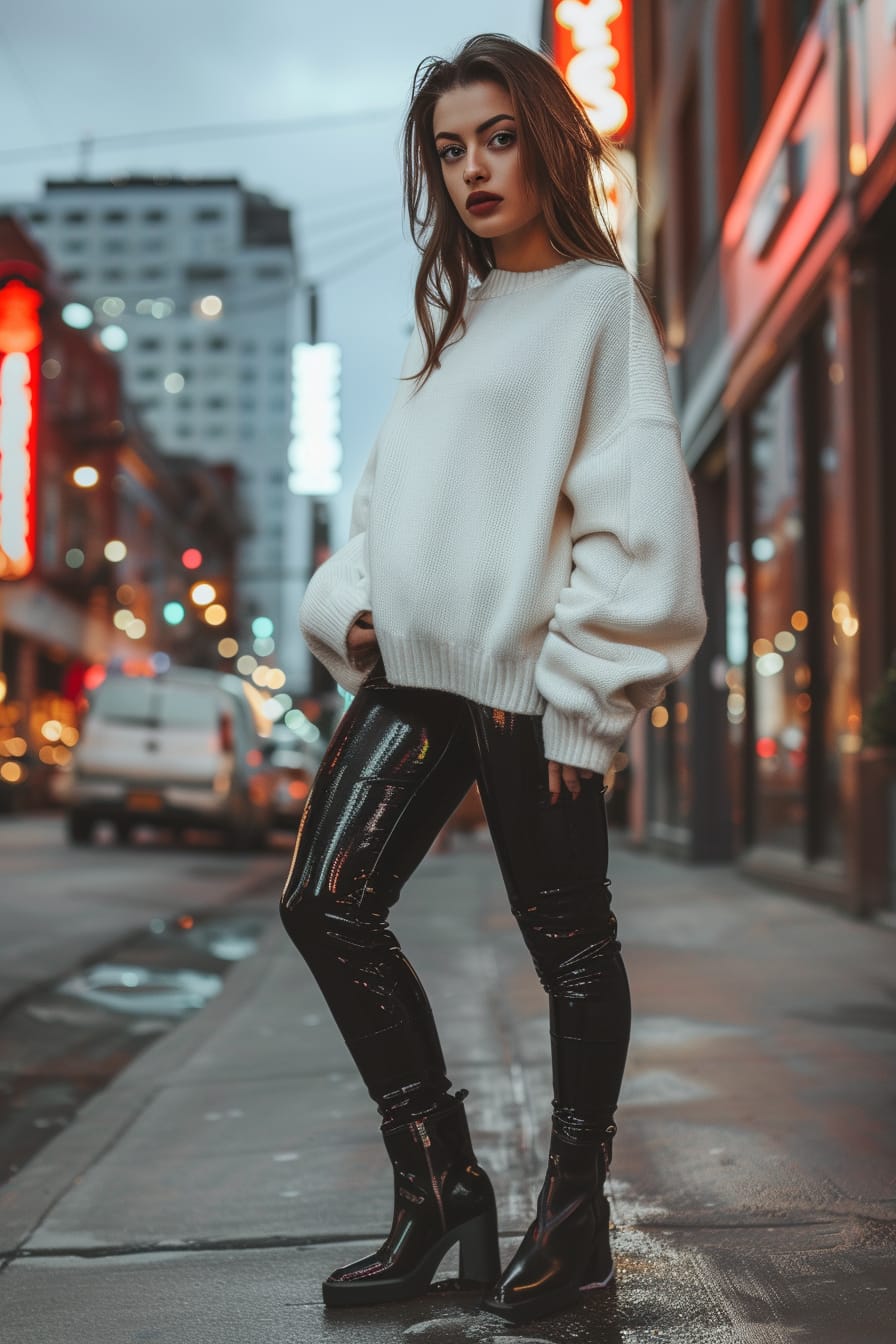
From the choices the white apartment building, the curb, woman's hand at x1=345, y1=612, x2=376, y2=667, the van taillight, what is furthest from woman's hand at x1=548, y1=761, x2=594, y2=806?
the white apartment building

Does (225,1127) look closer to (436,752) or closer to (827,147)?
(436,752)

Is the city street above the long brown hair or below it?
below

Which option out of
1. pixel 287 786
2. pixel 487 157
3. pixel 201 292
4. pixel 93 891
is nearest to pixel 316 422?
pixel 287 786

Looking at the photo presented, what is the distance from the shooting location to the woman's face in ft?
8.11

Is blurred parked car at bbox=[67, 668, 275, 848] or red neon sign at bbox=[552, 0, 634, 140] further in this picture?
blurred parked car at bbox=[67, 668, 275, 848]

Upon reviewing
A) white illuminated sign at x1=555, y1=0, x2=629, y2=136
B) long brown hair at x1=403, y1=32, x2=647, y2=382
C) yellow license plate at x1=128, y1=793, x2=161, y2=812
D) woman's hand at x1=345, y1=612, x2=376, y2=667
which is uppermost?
white illuminated sign at x1=555, y1=0, x2=629, y2=136

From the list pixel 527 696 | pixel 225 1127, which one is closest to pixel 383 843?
pixel 527 696

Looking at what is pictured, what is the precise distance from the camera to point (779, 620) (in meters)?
10.3

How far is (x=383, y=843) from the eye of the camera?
2.45 m

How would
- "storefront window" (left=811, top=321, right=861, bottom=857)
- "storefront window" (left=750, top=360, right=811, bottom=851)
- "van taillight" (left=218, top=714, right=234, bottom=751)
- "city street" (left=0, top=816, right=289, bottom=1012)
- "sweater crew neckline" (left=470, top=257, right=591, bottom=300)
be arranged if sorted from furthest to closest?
"van taillight" (left=218, top=714, right=234, bottom=751) → "storefront window" (left=750, top=360, right=811, bottom=851) → "storefront window" (left=811, top=321, right=861, bottom=857) → "city street" (left=0, top=816, right=289, bottom=1012) → "sweater crew neckline" (left=470, top=257, right=591, bottom=300)

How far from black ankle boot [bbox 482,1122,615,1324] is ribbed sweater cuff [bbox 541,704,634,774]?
575 millimetres

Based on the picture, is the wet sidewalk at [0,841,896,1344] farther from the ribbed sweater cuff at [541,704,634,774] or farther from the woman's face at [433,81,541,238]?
the woman's face at [433,81,541,238]

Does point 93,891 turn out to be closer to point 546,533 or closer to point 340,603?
point 340,603

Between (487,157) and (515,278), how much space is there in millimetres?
204
